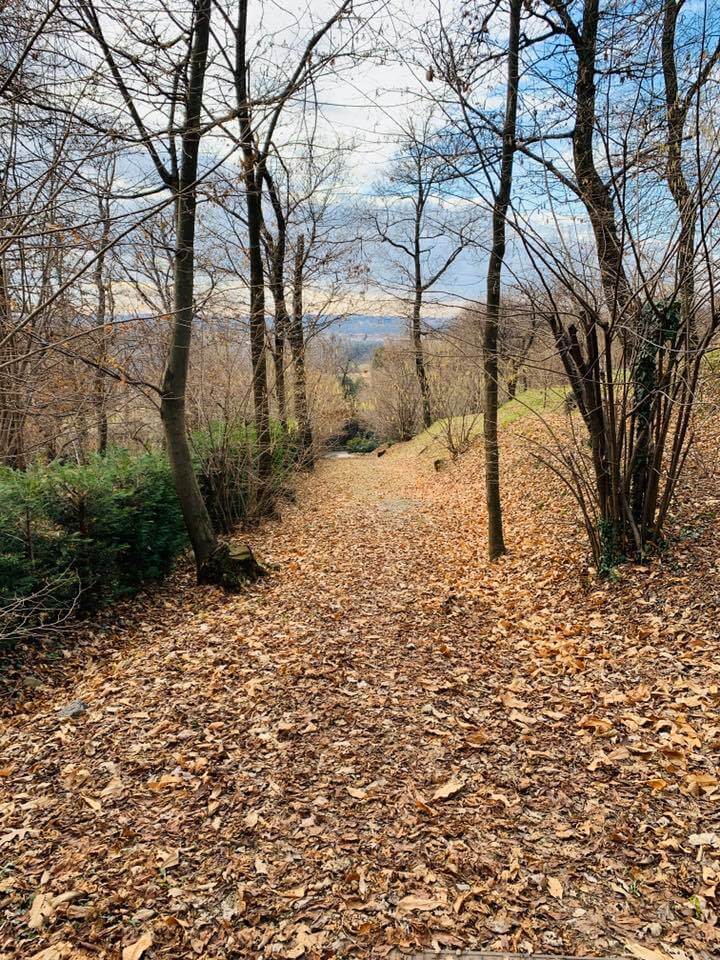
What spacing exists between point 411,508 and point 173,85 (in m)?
8.31

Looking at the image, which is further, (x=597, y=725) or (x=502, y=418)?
(x=502, y=418)

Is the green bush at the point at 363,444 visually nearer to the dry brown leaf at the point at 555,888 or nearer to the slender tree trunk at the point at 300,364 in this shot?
the slender tree trunk at the point at 300,364

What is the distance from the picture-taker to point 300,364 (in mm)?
12391

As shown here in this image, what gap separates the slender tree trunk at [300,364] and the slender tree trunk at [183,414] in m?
4.81

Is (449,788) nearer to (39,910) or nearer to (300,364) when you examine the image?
(39,910)

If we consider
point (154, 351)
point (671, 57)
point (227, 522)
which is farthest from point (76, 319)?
point (671, 57)

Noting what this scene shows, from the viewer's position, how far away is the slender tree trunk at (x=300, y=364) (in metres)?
11.2

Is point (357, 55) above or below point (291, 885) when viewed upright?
above

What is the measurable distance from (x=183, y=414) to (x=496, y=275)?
3.96 metres

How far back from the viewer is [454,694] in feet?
12.5

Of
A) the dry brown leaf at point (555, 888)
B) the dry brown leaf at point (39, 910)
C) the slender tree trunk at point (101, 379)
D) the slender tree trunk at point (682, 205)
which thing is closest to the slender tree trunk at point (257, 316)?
the slender tree trunk at point (101, 379)

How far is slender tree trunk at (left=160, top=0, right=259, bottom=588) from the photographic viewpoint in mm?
5262

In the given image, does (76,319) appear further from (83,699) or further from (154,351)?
(83,699)

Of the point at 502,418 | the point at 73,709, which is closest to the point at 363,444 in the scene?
the point at 502,418
